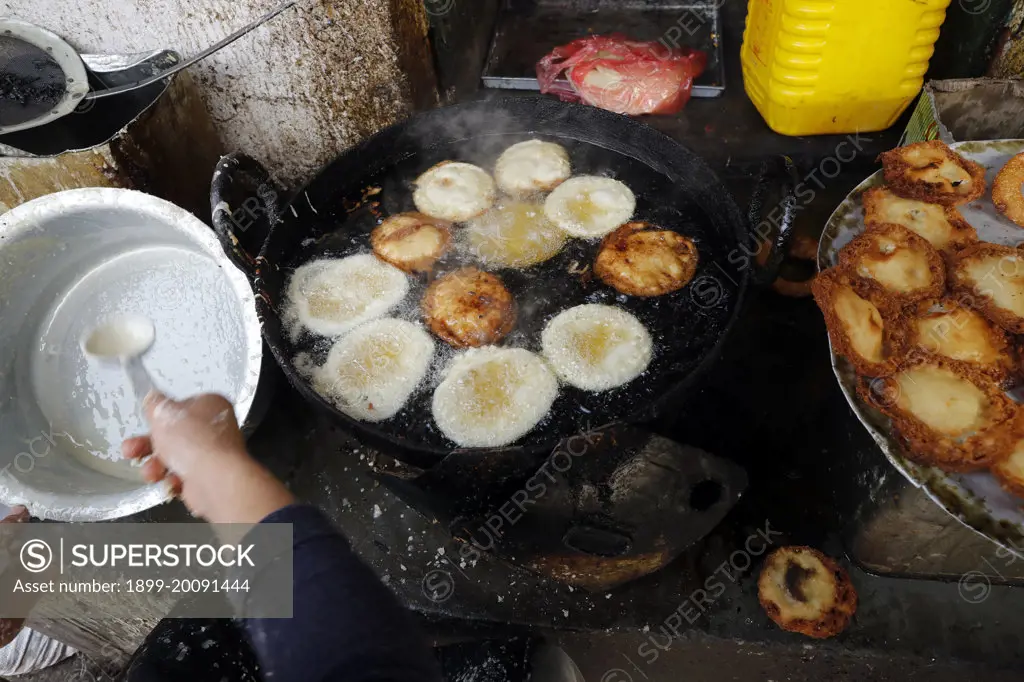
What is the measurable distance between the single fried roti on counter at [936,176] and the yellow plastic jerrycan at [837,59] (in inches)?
51.2

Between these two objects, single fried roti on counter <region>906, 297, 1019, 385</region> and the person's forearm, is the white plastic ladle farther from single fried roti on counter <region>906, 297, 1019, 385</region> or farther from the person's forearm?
single fried roti on counter <region>906, 297, 1019, 385</region>

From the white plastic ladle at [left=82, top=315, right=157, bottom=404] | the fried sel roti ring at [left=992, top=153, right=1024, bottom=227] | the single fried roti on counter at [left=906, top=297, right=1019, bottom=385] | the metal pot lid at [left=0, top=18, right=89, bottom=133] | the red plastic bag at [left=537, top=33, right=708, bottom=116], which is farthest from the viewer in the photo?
the red plastic bag at [left=537, top=33, right=708, bottom=116]

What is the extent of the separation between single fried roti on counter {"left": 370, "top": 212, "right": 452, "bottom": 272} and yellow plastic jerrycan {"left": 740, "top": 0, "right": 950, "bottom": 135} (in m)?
2.54

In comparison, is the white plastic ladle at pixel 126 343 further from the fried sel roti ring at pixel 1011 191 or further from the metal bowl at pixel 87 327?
the fried sel roti ring at pixel 1011 191

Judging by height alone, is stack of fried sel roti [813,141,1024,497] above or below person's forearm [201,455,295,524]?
below

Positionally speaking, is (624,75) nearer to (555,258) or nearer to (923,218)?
(555,258)

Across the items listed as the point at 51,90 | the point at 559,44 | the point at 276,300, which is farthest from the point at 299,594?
the point at 559,44

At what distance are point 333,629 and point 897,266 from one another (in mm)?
2408

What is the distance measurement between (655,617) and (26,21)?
15.1ft

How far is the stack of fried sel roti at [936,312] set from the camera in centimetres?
209

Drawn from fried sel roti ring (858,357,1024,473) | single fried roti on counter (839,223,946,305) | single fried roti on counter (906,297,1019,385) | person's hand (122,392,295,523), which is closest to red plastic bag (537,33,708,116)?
single fried roti on counter (839,223,946,305)

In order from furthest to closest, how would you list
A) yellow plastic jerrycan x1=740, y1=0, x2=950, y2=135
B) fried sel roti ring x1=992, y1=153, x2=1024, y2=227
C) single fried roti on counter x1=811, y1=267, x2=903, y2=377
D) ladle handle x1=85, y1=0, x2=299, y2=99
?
yellow plastic jerrycan x1=740, y1=0, x2=950, y2=135
ladle handle x1=85, y1=0, x2=299, y2=99
fried sel roti ring x1=992, y1=153, x2=1024, y2=227
single fried roti on counter x1=811, y1=267, x2=903, y2=377

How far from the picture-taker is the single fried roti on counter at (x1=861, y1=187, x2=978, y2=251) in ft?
8.86

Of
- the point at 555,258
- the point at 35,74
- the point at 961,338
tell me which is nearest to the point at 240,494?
the point at 555,258
